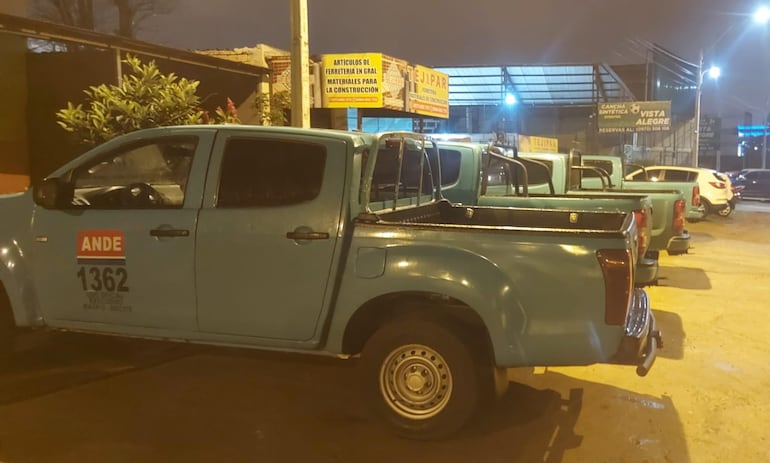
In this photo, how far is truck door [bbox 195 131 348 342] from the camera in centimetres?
434

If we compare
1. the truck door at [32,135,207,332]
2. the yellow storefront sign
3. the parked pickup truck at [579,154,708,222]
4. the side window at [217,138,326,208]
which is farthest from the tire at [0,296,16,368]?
the yellow storefront sign

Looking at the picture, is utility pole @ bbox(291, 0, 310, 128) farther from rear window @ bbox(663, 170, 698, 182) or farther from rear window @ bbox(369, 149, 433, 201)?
rear window @ bbox(663, 170, 698, 182)

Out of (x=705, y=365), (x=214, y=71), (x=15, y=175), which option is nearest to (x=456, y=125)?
(x=214, y=71)

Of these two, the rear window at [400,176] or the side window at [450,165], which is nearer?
Result: the rear window at [400,176]

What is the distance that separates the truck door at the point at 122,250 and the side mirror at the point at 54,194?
56 millimetres

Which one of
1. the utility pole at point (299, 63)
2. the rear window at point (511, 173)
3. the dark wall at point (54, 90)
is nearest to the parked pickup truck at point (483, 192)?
the rear window at point (511, 173)

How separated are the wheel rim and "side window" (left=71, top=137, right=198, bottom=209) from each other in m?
1.77

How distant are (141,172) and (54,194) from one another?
2.88 ft

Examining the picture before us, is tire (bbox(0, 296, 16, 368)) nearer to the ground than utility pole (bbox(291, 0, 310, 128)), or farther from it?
nearer to the ground

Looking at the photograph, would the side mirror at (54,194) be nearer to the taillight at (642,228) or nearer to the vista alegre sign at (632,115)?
the taillight at (642,228)

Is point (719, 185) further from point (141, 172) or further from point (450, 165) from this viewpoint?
point (141, 172)

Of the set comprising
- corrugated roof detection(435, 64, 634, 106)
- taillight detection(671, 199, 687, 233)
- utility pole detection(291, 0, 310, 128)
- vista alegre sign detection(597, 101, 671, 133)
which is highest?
corrugated roof detection(435, 64, 634, 106)

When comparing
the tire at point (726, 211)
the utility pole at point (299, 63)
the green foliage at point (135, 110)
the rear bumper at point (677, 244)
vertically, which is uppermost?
the utility pole at point (299, 63)

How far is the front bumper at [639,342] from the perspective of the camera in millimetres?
3918
